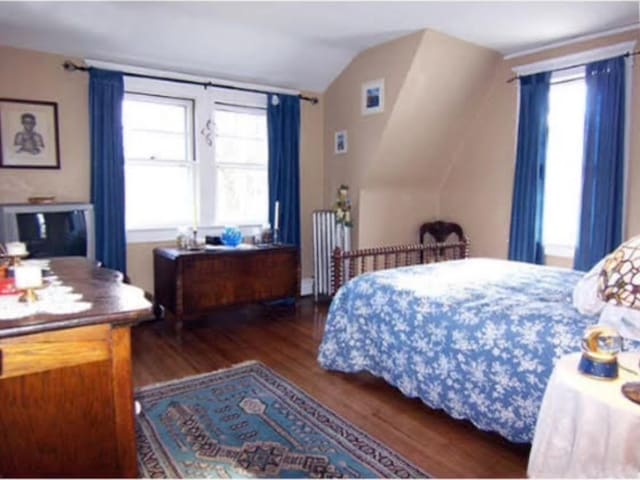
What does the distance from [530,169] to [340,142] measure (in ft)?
5.97

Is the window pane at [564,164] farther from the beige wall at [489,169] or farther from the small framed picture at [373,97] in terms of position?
the small framed picture at [373,97]

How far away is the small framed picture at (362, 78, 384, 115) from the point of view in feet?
13.8

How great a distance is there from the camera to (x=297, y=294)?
4449 mm

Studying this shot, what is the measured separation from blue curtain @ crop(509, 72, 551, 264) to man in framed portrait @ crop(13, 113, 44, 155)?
3.96m

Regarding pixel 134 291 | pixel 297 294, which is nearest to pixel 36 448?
pixel 134 291

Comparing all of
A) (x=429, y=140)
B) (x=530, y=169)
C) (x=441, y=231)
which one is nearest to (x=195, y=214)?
(x=429, y=140)

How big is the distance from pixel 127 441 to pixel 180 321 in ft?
7.69

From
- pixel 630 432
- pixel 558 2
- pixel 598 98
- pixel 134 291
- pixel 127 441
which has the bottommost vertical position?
pixel 127 441

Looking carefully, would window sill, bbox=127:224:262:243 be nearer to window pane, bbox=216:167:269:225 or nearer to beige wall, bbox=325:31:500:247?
window pane, bbox=216:167:269:225

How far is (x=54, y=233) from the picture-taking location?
3.25 meters

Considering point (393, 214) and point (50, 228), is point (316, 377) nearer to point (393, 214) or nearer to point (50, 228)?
point (50, 228)

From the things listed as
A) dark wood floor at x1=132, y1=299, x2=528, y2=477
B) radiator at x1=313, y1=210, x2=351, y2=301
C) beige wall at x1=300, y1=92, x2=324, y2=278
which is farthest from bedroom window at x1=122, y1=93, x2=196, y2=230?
radiator at x1=313, y1=210, x2=351, y2=301

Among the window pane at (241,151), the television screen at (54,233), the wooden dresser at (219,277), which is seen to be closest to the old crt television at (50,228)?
the television screen at (54,233)

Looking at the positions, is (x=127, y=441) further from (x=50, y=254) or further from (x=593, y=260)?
(x=593, y=260)
